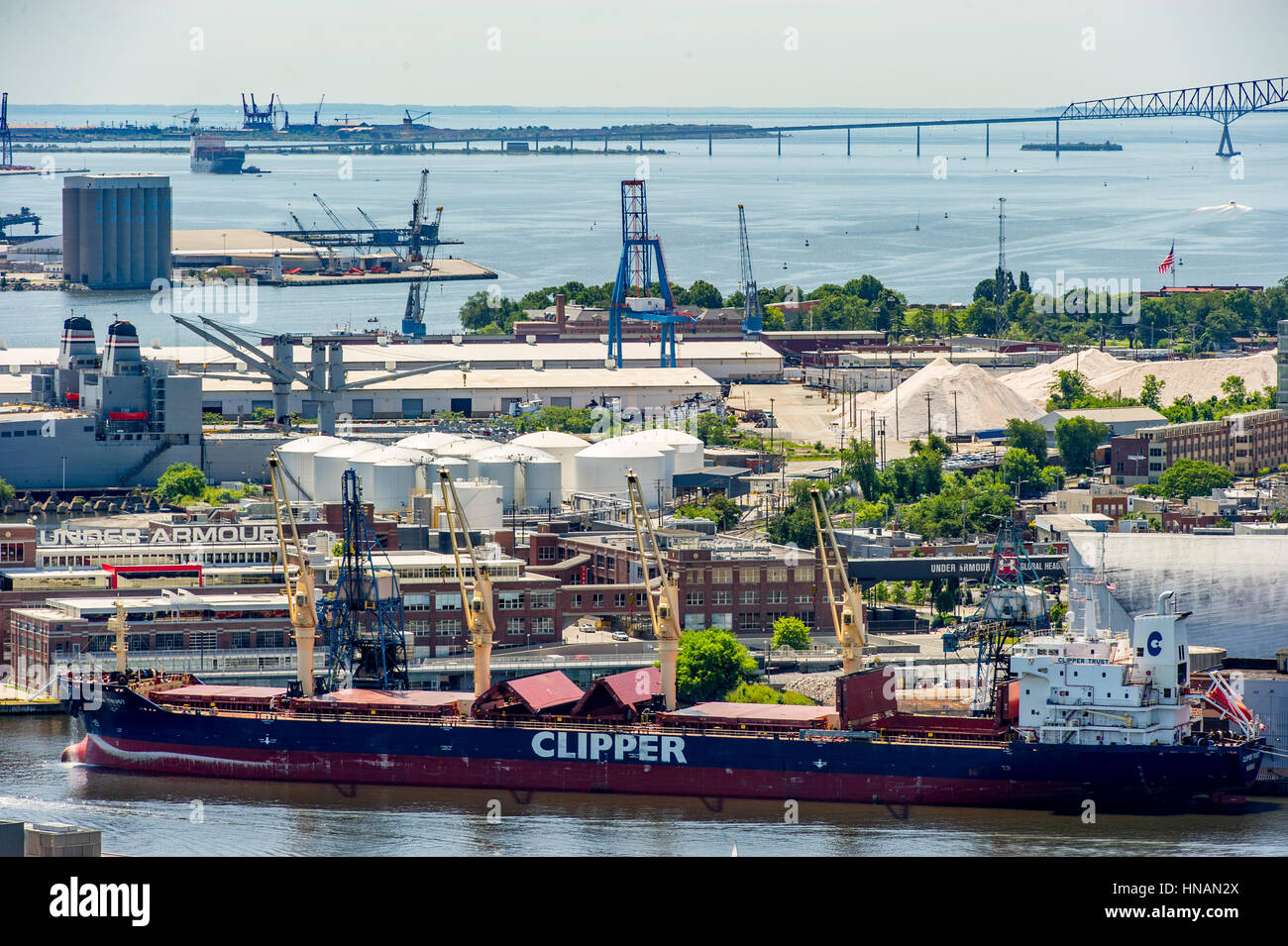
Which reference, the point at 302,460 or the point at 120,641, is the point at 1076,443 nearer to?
the point at 302,460

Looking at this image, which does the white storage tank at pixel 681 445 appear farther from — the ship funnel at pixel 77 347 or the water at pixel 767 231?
the water at pixel 767 231

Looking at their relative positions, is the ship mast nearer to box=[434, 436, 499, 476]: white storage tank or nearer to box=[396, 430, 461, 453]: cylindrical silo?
box=[434, 436, 499, 476]: white storage tank

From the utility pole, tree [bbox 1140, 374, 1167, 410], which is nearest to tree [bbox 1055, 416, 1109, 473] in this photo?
the utility pole

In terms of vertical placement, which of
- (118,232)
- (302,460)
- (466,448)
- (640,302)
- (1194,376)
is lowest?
(302,460)

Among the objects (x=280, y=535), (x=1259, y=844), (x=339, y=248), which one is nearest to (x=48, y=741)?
(x=280, y=535)

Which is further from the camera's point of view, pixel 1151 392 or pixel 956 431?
pixel 1151 392

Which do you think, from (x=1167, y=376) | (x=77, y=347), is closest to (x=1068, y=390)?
(x=1167, y=376)

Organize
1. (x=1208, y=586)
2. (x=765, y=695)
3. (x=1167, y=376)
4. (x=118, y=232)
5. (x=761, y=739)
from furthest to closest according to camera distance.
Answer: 1. (x=118, y=232)
2. (x=1167, y=376)
3. (x=1208, y=586)
4. (x=765, y=695)
5. (x=761, y=739)
